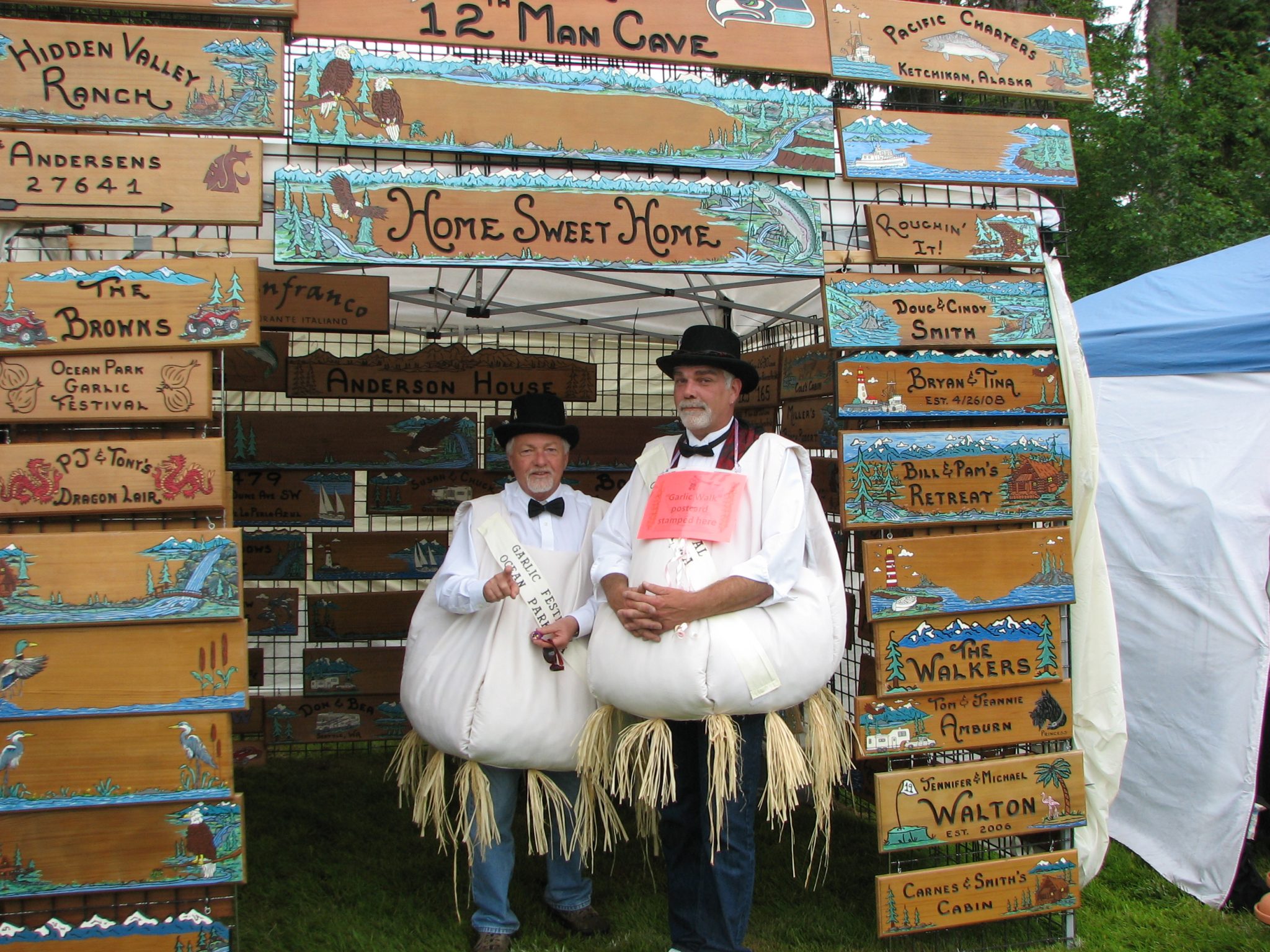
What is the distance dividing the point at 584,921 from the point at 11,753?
1954 mm

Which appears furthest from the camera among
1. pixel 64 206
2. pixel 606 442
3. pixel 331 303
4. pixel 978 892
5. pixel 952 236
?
pixel 606 442

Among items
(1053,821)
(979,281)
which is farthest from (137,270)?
(1053,821)

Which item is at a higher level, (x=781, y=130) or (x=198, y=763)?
(x=781, y=130)

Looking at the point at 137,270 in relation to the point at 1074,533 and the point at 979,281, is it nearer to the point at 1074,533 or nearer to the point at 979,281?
the point at 979,281

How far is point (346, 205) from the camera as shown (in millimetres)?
3062

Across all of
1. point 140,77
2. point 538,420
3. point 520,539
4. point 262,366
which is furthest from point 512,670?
point 262,366

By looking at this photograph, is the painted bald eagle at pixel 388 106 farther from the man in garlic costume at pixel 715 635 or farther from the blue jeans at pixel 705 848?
the blue jeans at pixel 705 848

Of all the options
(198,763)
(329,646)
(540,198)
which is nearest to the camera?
(198,763)

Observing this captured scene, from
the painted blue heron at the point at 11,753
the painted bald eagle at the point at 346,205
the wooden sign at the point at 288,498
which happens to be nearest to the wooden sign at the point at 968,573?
the painted bald eagle at the point at 346,205

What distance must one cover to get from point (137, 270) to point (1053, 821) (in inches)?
139

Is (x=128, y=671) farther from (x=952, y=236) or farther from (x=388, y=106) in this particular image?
(x=952, y=236)

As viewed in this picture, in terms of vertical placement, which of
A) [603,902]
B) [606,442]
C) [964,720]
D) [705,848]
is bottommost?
[603,902]

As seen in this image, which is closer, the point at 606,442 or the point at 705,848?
the point at 705,848

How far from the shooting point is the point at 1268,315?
14.2 ft
